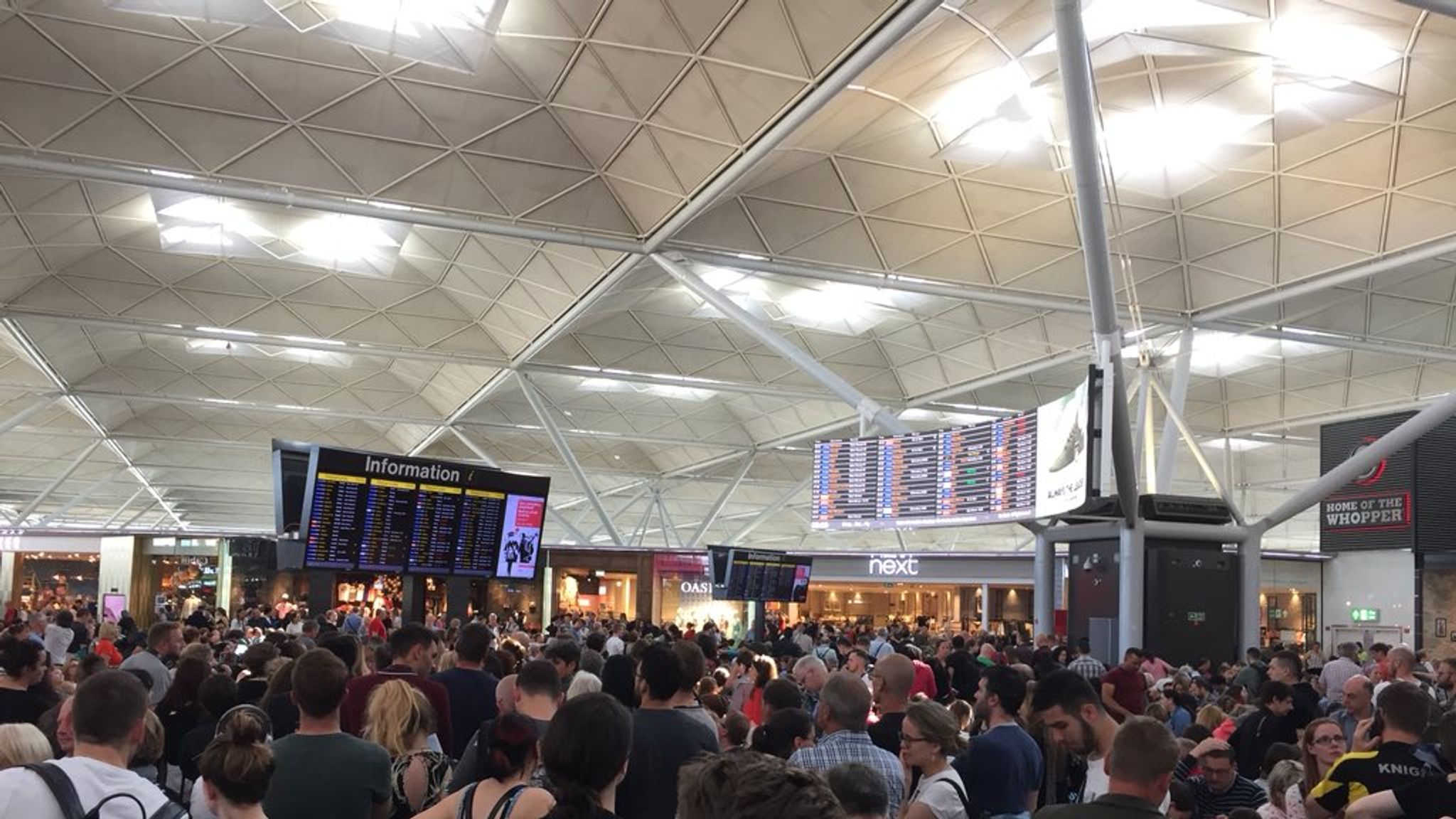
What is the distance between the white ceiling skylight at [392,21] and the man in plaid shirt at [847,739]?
13.1 m

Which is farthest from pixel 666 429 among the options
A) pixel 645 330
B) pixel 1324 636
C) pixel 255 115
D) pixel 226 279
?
pixel 255 115

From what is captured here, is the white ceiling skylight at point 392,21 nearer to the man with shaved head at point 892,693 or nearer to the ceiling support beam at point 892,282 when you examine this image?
the ceiling support beam at point 892,282

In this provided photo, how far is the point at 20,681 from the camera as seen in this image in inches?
300

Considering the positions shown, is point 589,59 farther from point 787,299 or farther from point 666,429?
point 666,429

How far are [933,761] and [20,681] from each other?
211 inches

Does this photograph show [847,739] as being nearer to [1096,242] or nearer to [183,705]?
[183,705]

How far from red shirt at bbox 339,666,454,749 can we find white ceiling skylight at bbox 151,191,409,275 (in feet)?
62.3

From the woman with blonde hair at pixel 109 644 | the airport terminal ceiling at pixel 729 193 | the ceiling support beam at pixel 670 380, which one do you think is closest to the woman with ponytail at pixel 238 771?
the woman with blonde hair at pixel 109 644

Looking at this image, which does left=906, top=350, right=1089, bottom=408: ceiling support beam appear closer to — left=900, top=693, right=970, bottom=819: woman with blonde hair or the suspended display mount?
the suspended display mount

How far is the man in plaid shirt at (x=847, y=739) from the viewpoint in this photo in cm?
554

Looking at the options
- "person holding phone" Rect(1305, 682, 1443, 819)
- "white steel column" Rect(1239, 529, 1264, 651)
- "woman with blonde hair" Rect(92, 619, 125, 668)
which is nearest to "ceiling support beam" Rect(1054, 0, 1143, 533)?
"white steel column" Rect(1239, 529, 1264, 651)

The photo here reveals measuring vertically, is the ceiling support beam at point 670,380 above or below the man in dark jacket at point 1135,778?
above

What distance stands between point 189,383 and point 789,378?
17559mm

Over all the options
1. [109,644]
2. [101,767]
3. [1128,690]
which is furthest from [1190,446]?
[101,767]
